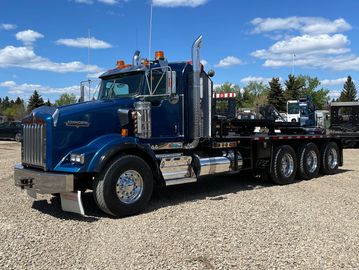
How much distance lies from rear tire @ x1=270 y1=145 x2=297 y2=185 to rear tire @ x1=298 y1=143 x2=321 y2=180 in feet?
1.12

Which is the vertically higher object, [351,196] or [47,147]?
[47,147]

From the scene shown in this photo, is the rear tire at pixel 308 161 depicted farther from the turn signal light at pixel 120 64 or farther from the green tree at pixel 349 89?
the green tree at pixel 349 89

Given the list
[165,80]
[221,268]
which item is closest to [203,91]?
[165,80]

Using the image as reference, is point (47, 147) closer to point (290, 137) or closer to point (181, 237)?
point (181, 237)

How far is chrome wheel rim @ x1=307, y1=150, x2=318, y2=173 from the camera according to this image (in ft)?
42.3

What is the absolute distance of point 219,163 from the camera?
9.91 meters

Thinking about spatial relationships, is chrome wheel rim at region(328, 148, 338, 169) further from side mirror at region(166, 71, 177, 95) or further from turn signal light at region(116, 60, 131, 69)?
turn signal light at region(116, 60, 131, 69)

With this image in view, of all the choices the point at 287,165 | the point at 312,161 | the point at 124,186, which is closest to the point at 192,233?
the point at 124,186

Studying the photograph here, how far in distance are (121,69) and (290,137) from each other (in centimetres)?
516

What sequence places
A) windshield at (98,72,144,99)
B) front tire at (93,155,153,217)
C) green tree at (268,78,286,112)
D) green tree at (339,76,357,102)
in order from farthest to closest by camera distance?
green tree at (339,76,357,102)
green tree at (268,78,286,112)
windshield at (98,72,144,99)
front tire at (93,155,153,217)

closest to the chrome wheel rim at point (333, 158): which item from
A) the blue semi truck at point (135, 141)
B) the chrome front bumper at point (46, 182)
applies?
the blue semi truck at point (135, 141)

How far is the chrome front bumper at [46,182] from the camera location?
23.1 feet

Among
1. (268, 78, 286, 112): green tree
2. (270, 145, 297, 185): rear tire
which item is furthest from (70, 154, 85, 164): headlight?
(268, 78, 286, 112): green tree

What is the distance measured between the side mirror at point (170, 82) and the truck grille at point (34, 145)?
7.88ft
